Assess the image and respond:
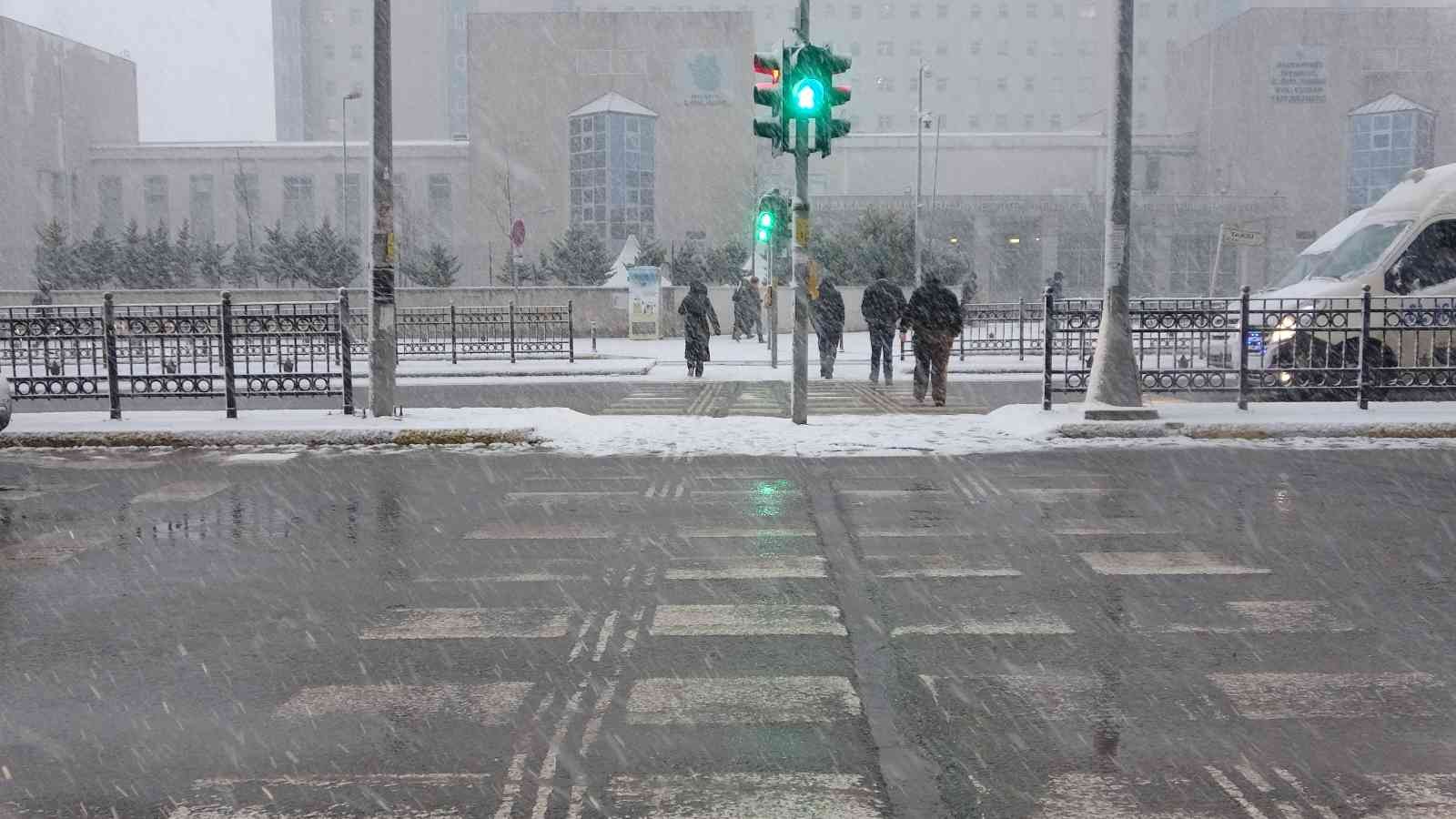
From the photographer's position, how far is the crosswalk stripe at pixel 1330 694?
462 cm

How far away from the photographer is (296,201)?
65.2 m

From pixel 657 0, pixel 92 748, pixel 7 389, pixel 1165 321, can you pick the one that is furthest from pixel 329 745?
pixel 657 0

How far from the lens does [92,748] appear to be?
4.28 metres

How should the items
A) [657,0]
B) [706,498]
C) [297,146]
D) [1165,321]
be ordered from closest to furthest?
[706,498]
[1165,321]
[297,146]
[657,0]

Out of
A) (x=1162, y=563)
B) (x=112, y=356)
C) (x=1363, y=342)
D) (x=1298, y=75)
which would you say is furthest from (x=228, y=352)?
(x=1298, y=75)

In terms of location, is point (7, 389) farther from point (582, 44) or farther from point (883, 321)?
point (582, 44)

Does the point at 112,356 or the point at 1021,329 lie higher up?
the point at 1021,329

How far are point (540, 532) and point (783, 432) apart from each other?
18.2 feet

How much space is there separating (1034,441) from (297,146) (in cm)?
6041

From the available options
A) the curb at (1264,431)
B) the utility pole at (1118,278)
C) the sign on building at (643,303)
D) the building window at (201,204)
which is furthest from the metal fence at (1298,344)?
the building window at (201,204)

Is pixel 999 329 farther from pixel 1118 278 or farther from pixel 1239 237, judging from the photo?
pixel 1118 278

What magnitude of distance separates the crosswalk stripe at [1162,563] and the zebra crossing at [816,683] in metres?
0.03

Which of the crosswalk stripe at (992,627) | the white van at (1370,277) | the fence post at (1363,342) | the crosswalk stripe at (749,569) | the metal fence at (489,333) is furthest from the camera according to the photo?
the metal fence at (489,333)

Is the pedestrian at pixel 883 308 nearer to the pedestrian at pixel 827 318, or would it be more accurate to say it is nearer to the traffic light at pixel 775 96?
the pedestrian at pixel 827 318
